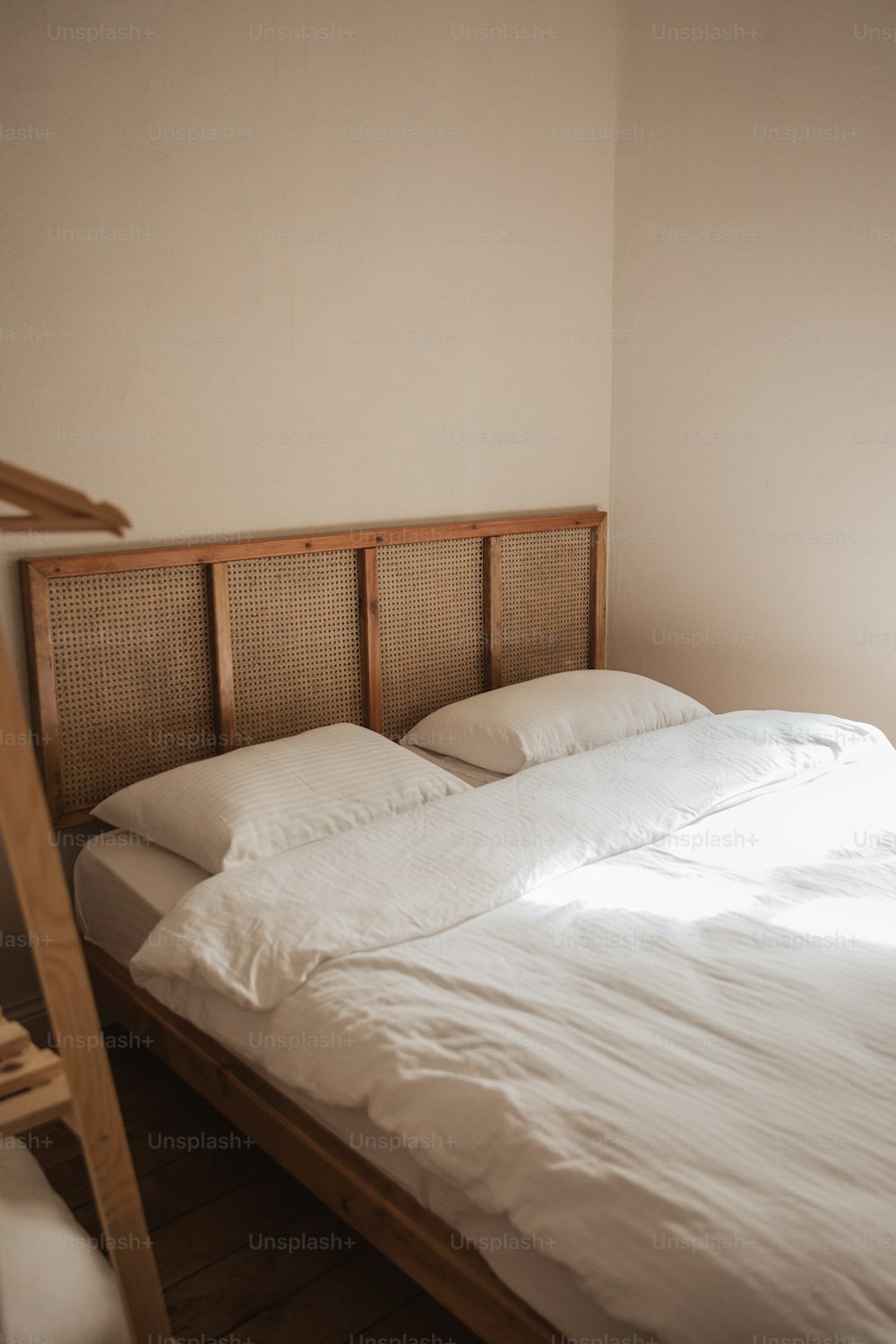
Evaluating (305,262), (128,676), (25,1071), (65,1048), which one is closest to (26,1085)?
(25,1071)

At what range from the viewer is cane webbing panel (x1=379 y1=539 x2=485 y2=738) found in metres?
3.12

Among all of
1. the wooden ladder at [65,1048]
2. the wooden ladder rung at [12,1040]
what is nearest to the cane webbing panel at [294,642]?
the wooden ladder rung at [12,1040]

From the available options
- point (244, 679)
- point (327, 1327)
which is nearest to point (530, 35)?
point (244, 679)

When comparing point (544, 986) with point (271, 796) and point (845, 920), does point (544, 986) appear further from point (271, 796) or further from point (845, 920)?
point (271, 796)

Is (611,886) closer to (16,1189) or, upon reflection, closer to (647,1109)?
(647,1109)

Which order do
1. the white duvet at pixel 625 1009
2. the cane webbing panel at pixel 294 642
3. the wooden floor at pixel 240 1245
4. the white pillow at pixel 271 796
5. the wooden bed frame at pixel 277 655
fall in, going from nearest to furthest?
the white duvet at pixel 625 1009, the wooden floor at pixel 240 1245, the wooden bed frame at pixel 277 655, the white pillow at pixel 271 796, the cane webbing panel at pixel 294 642

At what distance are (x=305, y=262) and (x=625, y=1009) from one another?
209 cm

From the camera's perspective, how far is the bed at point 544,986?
128 centimetres

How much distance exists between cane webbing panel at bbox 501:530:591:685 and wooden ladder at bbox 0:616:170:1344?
7.66 feet

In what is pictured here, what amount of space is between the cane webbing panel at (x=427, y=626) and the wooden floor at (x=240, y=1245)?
1.28m

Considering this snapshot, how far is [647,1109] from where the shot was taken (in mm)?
1423

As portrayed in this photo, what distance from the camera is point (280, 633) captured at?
2852mm

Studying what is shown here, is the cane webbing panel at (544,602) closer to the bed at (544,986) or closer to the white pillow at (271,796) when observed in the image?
the bed at (544,986)

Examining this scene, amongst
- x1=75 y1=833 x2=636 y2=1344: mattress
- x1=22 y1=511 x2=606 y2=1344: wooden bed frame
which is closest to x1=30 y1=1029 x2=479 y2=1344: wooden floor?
x1=22 y1=511 x2=606 y2=1344: wooden bed frame
